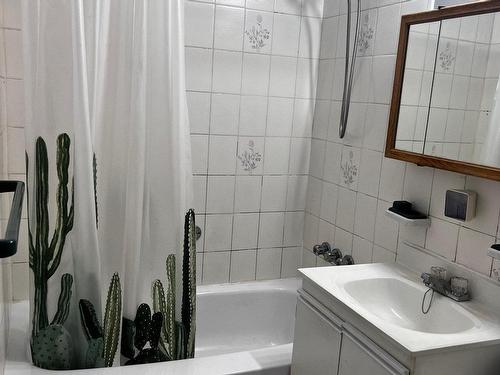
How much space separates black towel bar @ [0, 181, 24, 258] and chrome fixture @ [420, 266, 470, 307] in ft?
4.34

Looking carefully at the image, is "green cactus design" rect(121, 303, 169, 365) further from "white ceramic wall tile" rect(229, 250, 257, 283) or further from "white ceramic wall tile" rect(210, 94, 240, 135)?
"white ceramic wall tile" rect(210, 94, 240, 135)

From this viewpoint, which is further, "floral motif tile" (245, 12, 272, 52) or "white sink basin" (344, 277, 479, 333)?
"floral motif tile" (245, 12, 272, 52)

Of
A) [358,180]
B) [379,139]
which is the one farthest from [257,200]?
[379,139]

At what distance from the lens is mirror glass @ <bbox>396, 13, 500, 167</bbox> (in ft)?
4.78

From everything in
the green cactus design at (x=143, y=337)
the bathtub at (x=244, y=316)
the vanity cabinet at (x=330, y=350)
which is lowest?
the bathtub at (x=244, y=316)

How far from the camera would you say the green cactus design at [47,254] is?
5.09 feet

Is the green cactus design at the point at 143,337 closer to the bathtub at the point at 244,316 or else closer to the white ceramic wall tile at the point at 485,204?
the bathtub at the point at 244,316

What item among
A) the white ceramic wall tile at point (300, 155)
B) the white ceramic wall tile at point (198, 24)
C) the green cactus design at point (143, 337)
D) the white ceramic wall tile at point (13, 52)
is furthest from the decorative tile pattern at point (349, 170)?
the white ceramic wall tile at point (13, 52)

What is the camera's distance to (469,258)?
1586mm

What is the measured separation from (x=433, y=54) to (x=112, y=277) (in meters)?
1.43

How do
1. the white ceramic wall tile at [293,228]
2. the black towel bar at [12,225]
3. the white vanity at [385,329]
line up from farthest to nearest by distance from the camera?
the white ceramic wall tile at [293,228]
the white vanity at [385,329]
the black towel bar at [12,225]

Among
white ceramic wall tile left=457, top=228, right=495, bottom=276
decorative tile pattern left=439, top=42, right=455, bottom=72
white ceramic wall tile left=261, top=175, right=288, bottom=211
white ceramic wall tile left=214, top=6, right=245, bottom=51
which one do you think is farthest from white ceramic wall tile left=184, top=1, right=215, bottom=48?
white ceramic wall tile left=457, top=228, right=495, bottom=276

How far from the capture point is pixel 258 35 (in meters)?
2.33

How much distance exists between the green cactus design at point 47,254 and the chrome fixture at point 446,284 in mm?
1252
